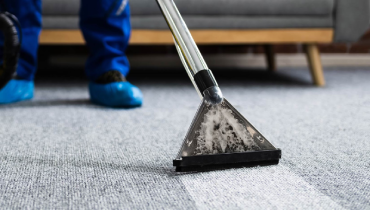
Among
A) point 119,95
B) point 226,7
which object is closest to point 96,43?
point 119,95

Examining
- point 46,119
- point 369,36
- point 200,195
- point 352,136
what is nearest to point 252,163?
point 200,195

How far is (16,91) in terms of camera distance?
110 centimetres

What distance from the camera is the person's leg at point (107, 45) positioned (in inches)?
41.6

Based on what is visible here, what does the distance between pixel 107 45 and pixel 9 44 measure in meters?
0.27

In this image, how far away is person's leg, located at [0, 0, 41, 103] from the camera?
1.10m

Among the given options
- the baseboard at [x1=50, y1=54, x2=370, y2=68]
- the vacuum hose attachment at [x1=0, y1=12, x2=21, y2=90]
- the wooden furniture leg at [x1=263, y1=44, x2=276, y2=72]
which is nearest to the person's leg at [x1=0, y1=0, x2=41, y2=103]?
the vacuum hose attachment at [x1=0, y1=12, x2=21, y2=90]

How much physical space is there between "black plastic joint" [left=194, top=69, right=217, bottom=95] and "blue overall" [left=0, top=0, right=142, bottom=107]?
498 mm

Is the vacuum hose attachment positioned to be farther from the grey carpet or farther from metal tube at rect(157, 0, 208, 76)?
metal tube at rect(157, 0, 208, 76)

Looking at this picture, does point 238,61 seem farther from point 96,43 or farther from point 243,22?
point 96,43

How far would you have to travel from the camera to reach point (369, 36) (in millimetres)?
2270

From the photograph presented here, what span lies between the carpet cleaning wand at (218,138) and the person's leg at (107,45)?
1.69 feet

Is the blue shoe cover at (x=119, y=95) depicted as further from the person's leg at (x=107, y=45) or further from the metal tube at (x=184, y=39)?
the metal tube at (x=184, y=39)

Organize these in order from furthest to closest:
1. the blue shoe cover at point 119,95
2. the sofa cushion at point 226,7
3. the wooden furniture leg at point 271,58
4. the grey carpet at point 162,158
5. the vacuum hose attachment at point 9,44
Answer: the wooden furniture leg at point 271,58, the sofa cushion at point 226,7, the blue shoe cover at point 119,95, the vacuum hose attachment at point 9,44, the grey carpet at point 162,158

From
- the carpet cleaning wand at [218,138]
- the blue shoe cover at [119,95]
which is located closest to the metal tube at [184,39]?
the carpet cleaning wand at [218,138]
